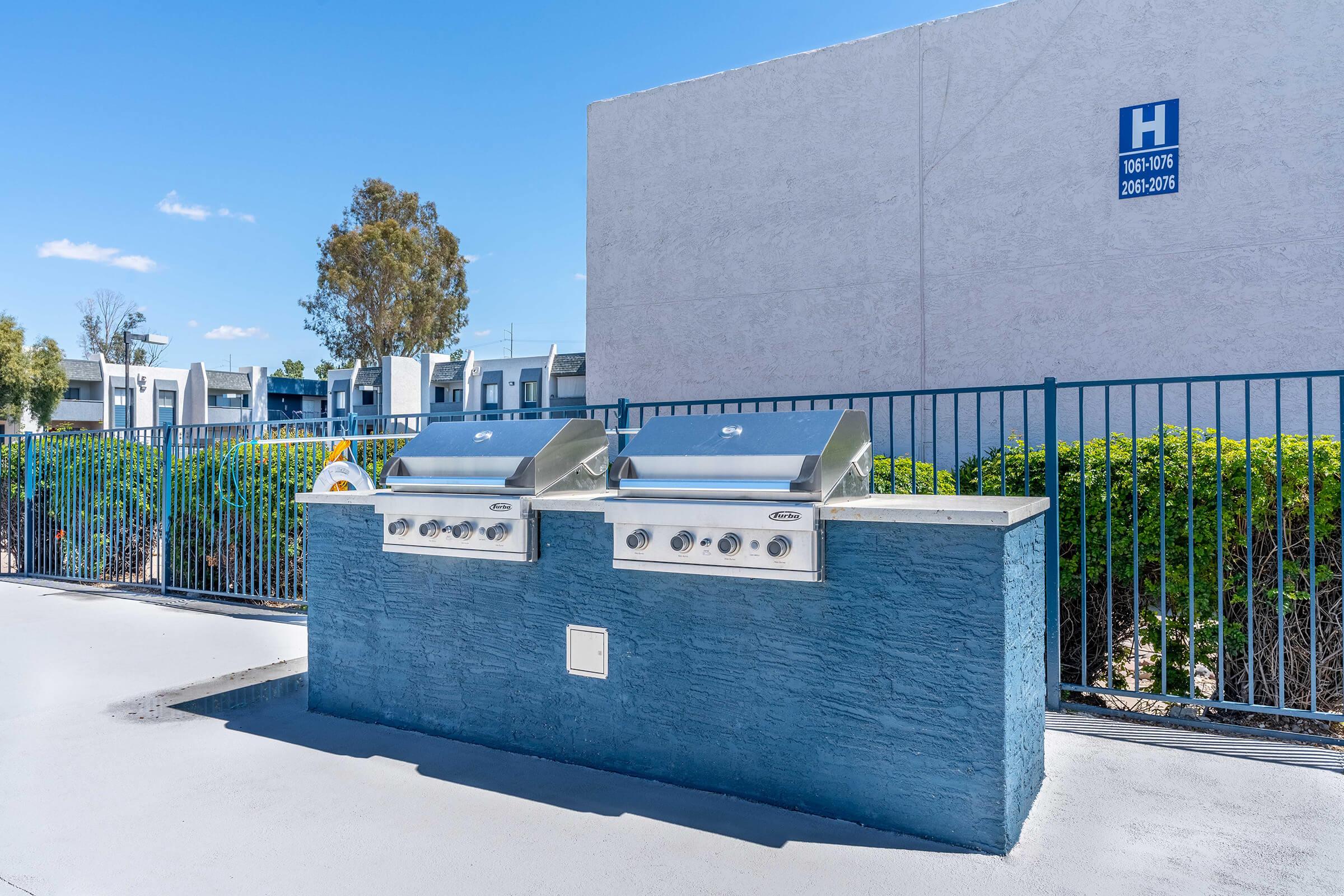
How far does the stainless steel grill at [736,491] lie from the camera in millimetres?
2510

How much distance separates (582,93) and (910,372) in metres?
6.11

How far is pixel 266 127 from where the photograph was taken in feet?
79.0

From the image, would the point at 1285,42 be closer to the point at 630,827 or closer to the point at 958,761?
the point at 958,761

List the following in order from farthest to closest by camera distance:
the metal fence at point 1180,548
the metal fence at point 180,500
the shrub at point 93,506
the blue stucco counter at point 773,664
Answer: the shrub at point 93,506
the metal fence at point 180,500
the metal fence at point 1180,548
the blue stucco counter at point 773,664

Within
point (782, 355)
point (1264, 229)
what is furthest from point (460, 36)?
point (1264, 229)

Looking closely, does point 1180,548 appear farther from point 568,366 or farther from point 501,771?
point 568,366

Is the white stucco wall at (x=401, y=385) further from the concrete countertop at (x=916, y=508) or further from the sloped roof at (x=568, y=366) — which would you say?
the concrete countertop at (x=916, y=508)

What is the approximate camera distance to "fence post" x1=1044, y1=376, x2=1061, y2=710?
3.79 meters

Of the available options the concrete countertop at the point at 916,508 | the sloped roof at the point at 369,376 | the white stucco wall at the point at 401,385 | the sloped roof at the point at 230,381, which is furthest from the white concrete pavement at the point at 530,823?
the sloped roof at the point at 230,381

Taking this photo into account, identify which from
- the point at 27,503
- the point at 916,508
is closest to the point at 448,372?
the point at 27,503

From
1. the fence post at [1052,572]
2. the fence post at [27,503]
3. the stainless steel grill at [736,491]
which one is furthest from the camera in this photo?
the fence post at [27,503]

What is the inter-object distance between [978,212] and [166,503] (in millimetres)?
8552

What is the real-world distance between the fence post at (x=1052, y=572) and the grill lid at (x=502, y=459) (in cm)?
217

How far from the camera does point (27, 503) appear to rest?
860 cm
